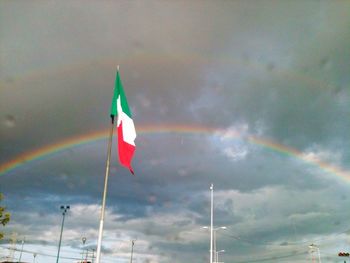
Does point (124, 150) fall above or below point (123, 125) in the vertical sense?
below

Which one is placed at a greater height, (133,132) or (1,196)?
(1,196)

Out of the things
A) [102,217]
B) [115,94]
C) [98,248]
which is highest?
[115,94]

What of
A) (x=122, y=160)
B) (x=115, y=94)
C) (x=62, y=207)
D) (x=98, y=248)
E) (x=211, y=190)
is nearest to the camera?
(x=98, y=248)

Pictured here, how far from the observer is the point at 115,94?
58.0ft

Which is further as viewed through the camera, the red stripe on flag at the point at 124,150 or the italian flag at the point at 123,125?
the italian flag at the point at 123,125

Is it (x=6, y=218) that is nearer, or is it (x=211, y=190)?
(x=6, y=218)

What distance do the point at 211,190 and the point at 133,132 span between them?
146 ft

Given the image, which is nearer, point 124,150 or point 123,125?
point 124,150

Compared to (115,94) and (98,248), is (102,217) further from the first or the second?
(115,94)

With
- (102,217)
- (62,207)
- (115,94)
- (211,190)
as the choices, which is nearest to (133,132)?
(115,94)

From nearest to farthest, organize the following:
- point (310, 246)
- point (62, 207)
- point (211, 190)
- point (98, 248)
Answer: point (98, 248), point (211, 190), point (62, 207), point (310, 246)

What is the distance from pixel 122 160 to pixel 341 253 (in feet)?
279

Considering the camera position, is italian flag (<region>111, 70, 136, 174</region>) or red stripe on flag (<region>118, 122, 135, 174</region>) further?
italian flag (<region>111, 70, 136, 174</region>)

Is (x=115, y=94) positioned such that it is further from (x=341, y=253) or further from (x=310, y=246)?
(x=310, y=246)
